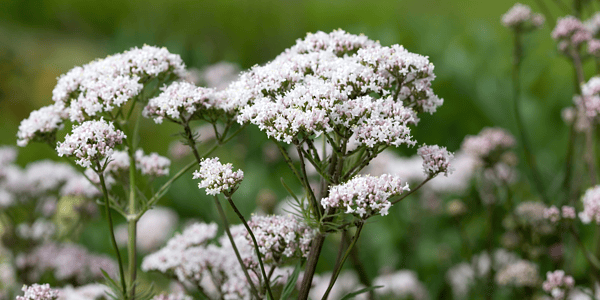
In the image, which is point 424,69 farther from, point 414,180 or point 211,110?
point 414,180

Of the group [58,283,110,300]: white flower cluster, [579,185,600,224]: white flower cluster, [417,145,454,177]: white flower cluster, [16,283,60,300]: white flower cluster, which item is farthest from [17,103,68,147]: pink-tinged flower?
[579,185,600,224]: white flower cluster

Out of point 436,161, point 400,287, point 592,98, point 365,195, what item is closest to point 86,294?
point 365,195

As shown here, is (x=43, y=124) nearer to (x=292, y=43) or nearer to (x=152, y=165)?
(x=152, y=165)

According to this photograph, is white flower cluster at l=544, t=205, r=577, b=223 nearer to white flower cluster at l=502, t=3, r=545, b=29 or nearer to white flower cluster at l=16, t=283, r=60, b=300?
white flower cluster at l=502, t=3, r=545, b=29

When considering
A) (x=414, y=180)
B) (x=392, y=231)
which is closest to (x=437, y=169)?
(x=414, y=180)

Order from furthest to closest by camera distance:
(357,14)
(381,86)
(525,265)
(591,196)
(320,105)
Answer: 1. (357,14)
2. (525,265)
3. (591,196)
4. (381,86)
5. (320,105)

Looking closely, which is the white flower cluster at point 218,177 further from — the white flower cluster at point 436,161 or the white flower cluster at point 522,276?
the white flower cluster at point 522,276
